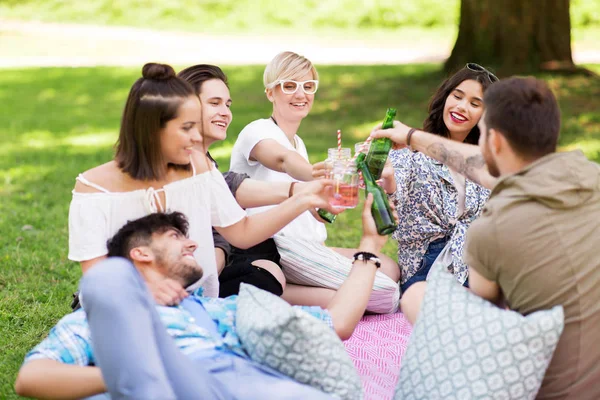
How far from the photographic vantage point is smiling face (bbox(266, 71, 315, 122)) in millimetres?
5152

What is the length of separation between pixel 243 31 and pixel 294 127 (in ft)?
61.9

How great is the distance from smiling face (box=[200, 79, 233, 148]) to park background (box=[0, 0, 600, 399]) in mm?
1560

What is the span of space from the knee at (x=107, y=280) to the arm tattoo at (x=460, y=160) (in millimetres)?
1714

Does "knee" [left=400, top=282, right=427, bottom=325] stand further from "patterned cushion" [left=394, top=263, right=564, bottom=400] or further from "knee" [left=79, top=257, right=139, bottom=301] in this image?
"knee" [left=79, top=257, right=139, bottom=301]

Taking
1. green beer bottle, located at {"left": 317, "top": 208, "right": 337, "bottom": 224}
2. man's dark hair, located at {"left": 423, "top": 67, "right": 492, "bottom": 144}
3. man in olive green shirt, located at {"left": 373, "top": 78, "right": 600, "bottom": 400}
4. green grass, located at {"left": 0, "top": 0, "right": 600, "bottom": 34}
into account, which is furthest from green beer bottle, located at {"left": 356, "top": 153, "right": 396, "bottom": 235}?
green grass, located at {"left": 0, "top": 0, "right": 600, "bottom": 34}

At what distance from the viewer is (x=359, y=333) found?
187 inches

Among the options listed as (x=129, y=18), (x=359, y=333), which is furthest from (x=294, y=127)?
(x=129, y=18)

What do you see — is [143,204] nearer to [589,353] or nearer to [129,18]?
[589,353]

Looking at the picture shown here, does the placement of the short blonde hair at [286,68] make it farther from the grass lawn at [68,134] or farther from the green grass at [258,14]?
the green grass at [258,14]

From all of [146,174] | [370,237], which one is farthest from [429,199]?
[146,174]

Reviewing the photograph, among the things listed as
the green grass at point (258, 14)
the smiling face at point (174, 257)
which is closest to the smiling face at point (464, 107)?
the smiling face at point (174, 257)

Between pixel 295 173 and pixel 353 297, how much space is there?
1.42m

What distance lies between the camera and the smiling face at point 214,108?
4879 millimetres

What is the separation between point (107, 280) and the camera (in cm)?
280
